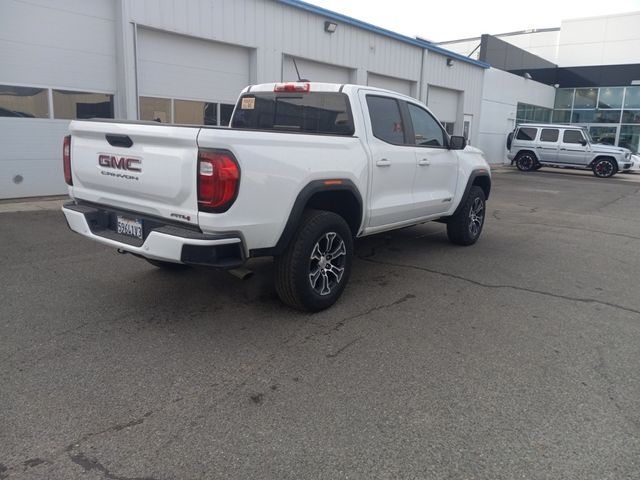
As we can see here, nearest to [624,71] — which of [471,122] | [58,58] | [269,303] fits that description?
[471,122]

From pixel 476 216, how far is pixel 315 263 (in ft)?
12.3

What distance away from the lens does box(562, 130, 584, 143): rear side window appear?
2155cm

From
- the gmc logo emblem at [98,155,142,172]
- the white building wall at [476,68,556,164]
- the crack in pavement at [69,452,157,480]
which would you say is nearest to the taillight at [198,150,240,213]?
the gmc logo emblem at [98,155,142,172]

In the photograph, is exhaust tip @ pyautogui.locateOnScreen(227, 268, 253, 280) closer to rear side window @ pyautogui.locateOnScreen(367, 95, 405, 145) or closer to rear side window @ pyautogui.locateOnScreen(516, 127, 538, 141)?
rear side window @ pyautogui.locateOnScreen(367, 95, 405, 145)

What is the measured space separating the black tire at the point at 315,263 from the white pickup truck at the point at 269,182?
0.04 ft

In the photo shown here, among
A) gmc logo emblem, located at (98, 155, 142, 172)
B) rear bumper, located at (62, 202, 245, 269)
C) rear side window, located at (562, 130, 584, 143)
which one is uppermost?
rear side window, located at (562, 130, 584, 143)

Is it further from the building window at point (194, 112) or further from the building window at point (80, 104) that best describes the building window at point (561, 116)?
the building window at point (80, 104)

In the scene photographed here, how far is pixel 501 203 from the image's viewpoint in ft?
40.9

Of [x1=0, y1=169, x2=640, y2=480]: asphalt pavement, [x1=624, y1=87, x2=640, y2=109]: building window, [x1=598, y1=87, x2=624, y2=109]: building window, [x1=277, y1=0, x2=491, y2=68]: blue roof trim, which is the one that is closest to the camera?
[x1=0, y1=169, x2=640, y2=480]: asphalt pavement

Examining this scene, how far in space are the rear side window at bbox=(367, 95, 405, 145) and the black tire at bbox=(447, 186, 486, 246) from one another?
6.17ft

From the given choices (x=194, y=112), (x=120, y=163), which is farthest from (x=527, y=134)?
(x=120, y=163)

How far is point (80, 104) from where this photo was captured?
10.5 m

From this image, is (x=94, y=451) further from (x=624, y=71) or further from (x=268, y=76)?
(x=624, y=71)

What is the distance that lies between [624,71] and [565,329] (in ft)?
104
